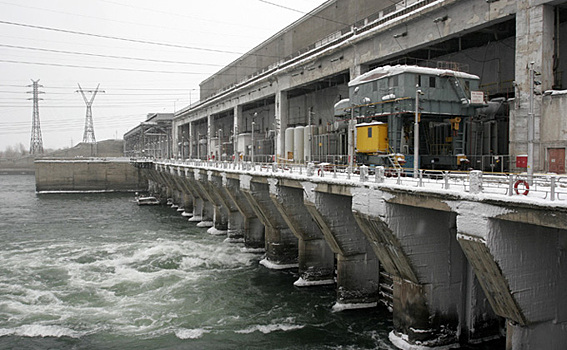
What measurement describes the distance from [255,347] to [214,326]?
10.6 ft

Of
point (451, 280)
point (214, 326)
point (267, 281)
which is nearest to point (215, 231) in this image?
point (267, 281)

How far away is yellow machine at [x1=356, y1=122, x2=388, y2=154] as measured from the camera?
25172 millimetres

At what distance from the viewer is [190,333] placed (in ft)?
69.9

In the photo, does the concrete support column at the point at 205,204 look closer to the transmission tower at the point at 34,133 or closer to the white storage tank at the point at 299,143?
the white storage tank at the point at 299,143

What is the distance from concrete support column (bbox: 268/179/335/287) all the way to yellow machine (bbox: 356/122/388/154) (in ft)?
16.8

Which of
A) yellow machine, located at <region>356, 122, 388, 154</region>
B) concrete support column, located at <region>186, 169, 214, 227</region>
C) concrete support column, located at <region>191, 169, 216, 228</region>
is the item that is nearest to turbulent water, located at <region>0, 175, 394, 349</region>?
concrete support column, located at <region>191, 169, 216, 228</region>

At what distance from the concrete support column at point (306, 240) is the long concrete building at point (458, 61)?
12.4 feet

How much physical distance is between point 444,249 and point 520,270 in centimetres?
454

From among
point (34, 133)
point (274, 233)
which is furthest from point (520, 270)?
A: point (34, 133)

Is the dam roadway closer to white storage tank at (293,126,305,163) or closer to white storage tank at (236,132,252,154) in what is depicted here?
white storage tank at (293,126,305,163)

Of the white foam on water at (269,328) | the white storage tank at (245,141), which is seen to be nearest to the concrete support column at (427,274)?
the white foam on water at (269,328)

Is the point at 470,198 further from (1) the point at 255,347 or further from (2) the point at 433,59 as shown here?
(2) the point at 433,59

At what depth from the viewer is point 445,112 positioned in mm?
24594

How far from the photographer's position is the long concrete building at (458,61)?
21031 millimetres
